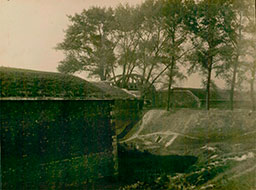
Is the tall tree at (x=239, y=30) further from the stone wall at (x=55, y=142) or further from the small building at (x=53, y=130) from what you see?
the stone wall at (x=55, y=142)

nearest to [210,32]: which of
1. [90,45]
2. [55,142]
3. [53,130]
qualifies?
[90,45]

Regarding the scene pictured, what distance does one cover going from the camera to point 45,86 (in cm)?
998

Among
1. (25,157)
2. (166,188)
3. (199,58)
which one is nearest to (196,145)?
(166,188)

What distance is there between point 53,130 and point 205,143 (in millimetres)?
10240

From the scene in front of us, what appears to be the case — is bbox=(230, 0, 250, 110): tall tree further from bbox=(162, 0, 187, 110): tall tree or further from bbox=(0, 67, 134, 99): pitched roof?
bbox=(0, 67, 134, 99): pitched roof

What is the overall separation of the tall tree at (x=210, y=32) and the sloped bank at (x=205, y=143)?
430 cm

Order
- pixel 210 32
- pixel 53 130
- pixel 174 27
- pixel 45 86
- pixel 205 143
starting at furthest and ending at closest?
pixel 174 27, pixel 210 32, pixel 205 143, pixel 45 86, pixel 53 130

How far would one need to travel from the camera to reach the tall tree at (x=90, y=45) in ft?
74.2

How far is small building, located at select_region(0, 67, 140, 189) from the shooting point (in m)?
8.75

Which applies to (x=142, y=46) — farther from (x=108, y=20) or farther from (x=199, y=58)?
(x=199, y=58)

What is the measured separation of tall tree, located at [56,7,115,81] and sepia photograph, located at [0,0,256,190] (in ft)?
0.32

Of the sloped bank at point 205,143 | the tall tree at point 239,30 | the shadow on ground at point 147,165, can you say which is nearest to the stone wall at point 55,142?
the shadow on ground at point 147,165

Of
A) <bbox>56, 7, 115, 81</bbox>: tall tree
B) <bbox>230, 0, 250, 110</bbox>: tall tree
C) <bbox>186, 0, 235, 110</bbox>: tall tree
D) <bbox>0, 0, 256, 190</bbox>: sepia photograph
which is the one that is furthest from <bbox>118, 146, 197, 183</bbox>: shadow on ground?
<bbox>56, 7, 115, 81</bbox>: tall tree

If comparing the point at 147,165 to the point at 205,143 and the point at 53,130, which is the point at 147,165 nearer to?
the point at 205,143
